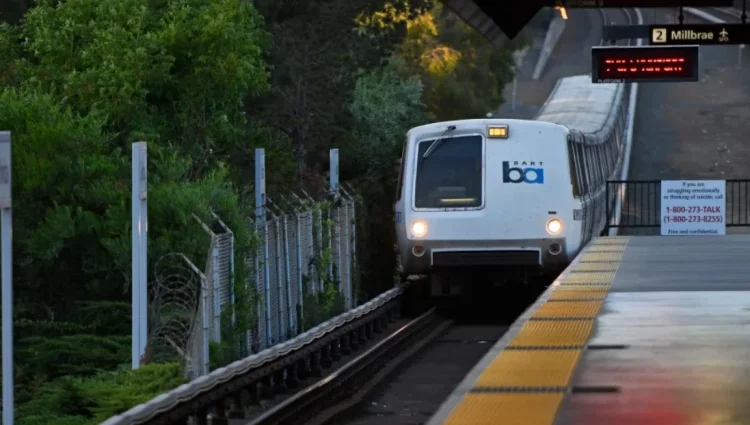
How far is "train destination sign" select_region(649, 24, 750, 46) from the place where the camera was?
25.7 m

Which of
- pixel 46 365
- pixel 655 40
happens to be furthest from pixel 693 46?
pixel 46 365

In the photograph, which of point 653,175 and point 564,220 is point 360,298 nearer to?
point 564,220

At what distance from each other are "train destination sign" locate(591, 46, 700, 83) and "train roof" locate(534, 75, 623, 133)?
1106 centimetres

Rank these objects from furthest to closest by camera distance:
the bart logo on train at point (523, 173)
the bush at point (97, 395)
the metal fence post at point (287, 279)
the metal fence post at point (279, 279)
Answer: the bart logo on train at point (523, 173), the metal fence post at point (287, 279), the metal fence post at point (279, 279), the bush at point (97, 395)

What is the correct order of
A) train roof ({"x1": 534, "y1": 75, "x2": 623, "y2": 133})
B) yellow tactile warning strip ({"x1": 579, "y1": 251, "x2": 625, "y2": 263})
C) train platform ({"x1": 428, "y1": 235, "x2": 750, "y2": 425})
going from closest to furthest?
train platform ({"x1": 428, "y1": 235, "x2": 750, "y2": 425}), yellow tactile warning strip ({"x1": 579, "y1": 251, "x2": 625, "y2": 263}), train roof ({"x1": 534, "y1": 75, "x2": 623, "y2": 133})

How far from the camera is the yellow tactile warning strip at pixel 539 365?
917 centimetres

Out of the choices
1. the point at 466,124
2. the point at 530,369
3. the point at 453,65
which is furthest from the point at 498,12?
the point at 453,65

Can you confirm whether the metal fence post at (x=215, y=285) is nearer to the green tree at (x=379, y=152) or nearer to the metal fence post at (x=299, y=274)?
the metal fence post at (x=299, y=274)

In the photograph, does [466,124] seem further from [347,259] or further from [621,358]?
[621,358]

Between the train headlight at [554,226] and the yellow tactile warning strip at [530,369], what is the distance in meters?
12.2

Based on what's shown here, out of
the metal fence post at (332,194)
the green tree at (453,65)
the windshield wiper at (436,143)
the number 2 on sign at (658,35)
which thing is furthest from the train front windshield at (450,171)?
the green tree at (453,65)

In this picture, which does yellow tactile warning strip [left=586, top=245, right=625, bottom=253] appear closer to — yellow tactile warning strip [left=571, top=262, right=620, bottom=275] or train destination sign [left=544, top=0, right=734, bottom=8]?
yellow tactile warning strip [left=571, top=262, right=620, bottom=275]

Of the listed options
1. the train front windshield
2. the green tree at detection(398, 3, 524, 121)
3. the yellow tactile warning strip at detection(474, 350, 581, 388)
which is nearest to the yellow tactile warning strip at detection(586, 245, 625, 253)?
the train front windshield

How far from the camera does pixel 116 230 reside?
705 inches
